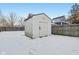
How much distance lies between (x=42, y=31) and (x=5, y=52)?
1.64ft

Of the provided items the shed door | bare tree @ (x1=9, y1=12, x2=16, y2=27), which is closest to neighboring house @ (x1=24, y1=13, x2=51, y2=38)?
the shed door

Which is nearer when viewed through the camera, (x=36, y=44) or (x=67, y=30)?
(x=36, y=44)

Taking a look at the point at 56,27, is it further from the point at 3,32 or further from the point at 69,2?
the point at 3,32

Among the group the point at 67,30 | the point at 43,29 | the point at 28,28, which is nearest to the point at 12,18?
the point at 28,28

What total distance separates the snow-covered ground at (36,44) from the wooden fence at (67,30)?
0.21 feet

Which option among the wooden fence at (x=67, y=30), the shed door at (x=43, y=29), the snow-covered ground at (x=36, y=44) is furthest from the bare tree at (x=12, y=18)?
the wooden fence at (x=67, y=30)

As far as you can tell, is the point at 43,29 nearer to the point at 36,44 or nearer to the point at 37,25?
the point at 37,25

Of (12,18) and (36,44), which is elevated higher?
(12,18)

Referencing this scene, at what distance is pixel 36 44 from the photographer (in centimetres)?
207

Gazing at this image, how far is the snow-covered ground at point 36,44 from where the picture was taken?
6.66 ft

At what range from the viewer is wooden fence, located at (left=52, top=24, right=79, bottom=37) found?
212 cm

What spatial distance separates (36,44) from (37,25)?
228mm

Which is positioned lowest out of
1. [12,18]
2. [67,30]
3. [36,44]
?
[36,44]

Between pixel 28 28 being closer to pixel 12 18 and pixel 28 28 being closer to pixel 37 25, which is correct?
pixel 37 25
